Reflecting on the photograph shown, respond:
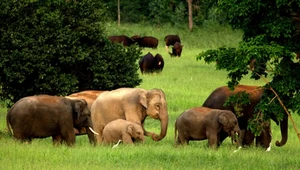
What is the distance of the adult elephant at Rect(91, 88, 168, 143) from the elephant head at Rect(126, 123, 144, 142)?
1.14 feet

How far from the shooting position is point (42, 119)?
20.9 m

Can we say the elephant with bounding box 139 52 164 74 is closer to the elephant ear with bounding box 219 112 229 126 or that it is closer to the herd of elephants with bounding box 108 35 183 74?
the herd of elephants with bounding box 108 35 183 74

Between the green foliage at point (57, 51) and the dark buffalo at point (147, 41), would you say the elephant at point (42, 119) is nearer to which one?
the green foliage at point (57, 51)

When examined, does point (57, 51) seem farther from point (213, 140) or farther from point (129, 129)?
point (213, 140)

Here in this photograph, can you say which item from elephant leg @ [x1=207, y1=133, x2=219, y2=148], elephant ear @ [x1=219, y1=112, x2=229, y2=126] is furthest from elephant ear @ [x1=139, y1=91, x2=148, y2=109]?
elephant ear @ [x1=219, y1=112, x2=229, y2=126]

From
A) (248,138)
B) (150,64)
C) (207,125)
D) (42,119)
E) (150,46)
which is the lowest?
(150,46)

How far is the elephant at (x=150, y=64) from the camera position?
47.8m

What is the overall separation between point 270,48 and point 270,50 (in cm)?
6

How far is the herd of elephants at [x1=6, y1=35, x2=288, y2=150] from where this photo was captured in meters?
21.0

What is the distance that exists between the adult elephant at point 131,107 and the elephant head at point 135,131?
0.35m

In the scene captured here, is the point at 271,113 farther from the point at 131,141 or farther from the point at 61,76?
the point at 61,76

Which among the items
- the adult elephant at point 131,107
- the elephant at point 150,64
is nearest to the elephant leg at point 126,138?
the adult elephant at point 131,107

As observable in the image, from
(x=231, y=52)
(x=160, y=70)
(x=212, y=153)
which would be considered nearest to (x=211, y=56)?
(x=231, y=52)

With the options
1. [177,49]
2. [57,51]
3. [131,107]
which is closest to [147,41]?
[177,49]
